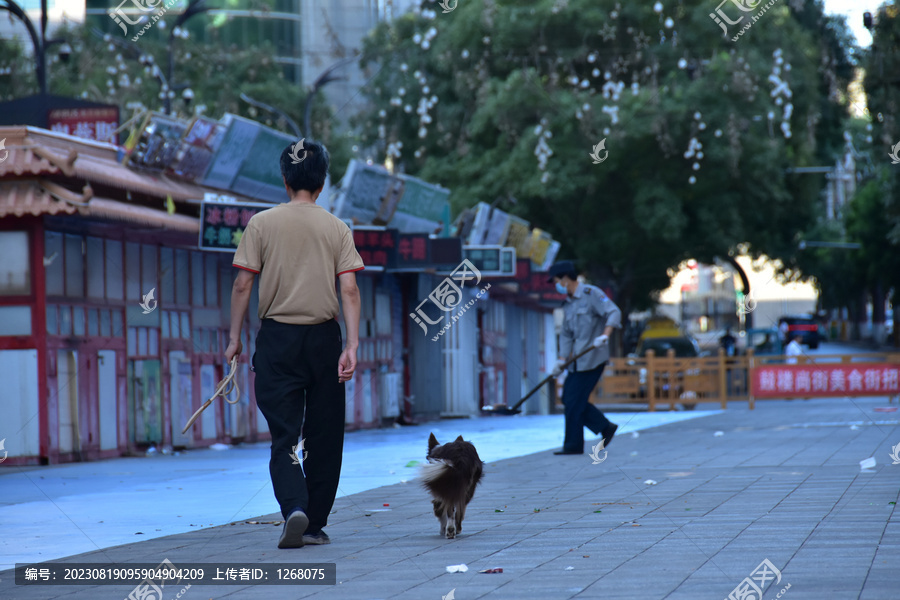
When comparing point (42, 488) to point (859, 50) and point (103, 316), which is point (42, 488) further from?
point (859, 50)

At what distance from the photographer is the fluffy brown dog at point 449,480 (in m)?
6.26

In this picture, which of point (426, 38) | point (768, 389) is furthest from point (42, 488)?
point (426, 38)

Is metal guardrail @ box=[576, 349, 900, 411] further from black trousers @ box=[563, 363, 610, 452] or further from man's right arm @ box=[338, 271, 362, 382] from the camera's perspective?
man's right arm @ box=[338, 271, 362, 382]

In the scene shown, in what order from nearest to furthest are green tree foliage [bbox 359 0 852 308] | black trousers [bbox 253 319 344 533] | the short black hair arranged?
black trousers [bbox 253 319 344 533], the short black hair, green tree foliage [bbox 359 0 852 308]

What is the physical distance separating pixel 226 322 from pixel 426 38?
834 inches

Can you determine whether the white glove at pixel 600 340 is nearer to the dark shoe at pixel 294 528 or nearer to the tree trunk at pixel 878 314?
the dark shoe at pixel 294 528

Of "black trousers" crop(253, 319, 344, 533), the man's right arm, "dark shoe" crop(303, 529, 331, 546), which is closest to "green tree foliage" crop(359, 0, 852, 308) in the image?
the man's right arm

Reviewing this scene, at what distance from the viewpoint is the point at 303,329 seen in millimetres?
6168

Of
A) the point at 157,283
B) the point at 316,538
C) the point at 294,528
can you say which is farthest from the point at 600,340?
the point at 294,528

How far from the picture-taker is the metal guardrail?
79.0ft

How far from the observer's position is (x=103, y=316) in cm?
1382

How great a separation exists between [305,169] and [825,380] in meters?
19.2

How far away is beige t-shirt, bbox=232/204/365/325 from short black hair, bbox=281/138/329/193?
142 millimetres

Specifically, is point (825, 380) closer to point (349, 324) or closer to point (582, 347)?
point (582, 347)
